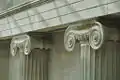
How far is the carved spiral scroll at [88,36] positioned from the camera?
332 centimetres

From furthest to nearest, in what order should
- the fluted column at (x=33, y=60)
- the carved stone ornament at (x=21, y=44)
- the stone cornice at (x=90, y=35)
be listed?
the fluted column at (x=33, y=60) → the carved stone ornament at (x=21, y=44) → the stone cornice at (x=90, y=35)

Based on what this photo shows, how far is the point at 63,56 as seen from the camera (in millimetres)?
4895

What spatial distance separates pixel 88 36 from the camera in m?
3.53

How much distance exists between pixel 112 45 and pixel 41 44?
73.6 inches

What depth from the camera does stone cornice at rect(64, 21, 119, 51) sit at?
3.32 metres

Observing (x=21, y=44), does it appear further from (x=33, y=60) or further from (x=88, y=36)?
(x=88, y=36)

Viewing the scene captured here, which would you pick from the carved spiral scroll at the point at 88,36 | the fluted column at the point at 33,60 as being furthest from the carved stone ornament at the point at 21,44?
the carved spiral scroll at the point at 88,36

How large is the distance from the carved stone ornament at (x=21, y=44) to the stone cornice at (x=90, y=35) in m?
1.28

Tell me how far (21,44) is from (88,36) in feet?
6.59

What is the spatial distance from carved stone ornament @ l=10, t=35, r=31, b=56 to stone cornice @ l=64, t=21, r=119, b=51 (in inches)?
50.4

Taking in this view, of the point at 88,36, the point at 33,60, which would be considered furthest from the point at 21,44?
the point at 88,36

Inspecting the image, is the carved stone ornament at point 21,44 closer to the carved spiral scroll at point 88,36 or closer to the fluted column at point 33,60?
the fluted column at point 33,60

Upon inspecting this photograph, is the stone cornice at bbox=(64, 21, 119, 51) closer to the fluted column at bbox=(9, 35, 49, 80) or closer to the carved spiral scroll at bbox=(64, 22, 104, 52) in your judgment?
the carved spiral scroll at bbox=(64, 22, 104, 52)

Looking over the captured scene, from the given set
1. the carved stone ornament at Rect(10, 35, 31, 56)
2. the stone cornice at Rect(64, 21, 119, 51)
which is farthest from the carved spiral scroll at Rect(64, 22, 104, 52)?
the carved stone ornament at Rect(10, 35, 31, 56)
